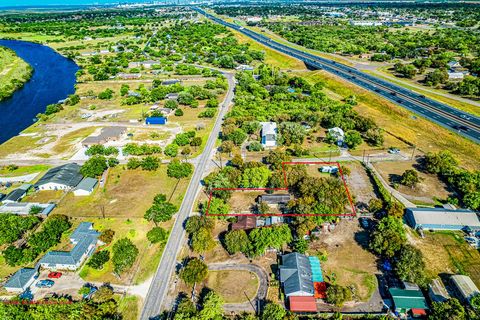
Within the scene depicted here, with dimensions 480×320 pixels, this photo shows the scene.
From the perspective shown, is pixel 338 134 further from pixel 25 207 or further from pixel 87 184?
pixel 25 207

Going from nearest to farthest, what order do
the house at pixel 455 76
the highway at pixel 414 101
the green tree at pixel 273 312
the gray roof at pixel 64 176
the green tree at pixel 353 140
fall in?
the green tree at pixel 273 312, the gray roof at pixel 64 176, the green tree at pixel 353 140, the highway at pixel 414 101, the house at pixel 455 76

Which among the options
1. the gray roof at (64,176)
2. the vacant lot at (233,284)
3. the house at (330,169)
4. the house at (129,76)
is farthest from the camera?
the house at (129,76)

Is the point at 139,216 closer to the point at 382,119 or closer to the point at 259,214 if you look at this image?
the point at 259,214

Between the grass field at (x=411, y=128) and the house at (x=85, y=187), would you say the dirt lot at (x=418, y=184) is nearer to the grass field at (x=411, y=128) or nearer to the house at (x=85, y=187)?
the grass field at (x=411, y=128)

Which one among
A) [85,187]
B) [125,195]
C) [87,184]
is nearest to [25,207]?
[85,187]

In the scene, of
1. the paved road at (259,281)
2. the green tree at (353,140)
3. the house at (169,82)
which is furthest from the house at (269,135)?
the house at (169,82)

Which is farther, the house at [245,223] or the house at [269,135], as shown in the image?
the house at [269,135]
